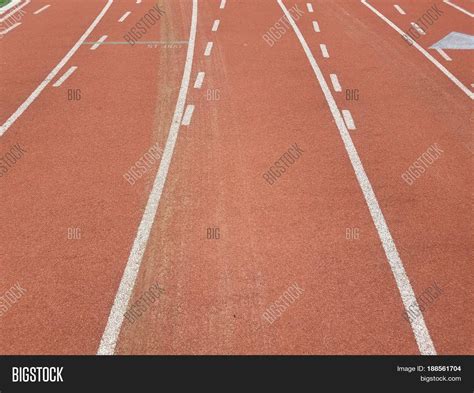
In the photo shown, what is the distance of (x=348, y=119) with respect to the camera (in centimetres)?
1041

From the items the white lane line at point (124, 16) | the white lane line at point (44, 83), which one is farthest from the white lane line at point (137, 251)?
the white lane line at point (124, 16)

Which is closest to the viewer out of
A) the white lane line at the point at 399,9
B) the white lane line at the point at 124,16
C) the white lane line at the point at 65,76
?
the white lane line at the point at 65,76

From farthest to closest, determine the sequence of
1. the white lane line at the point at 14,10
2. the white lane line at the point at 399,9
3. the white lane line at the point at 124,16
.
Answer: the white lane line at the point at 14,10 < the white lane line at the point at 399,9 < the white lane line at the point at 124,16

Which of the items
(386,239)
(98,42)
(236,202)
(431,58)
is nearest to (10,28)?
(98,42)

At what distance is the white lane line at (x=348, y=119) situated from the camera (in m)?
10.1

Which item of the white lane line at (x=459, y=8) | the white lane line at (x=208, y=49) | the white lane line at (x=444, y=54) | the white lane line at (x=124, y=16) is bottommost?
the white lane line at (x=208, y=49)

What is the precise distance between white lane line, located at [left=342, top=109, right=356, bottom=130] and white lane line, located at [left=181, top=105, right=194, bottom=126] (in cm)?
376

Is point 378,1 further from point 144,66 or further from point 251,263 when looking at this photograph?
point 251,263

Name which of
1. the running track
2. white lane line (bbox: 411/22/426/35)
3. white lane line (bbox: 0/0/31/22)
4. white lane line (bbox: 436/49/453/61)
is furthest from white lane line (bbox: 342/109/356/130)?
white lane line (bbox: 0/0/31/22)

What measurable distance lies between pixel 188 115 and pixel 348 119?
390 centimetres

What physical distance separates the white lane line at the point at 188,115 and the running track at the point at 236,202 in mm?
67

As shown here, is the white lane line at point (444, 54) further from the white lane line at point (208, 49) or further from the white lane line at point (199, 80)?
the white lane line at point (199, 80)

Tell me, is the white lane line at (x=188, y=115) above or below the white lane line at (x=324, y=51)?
below
